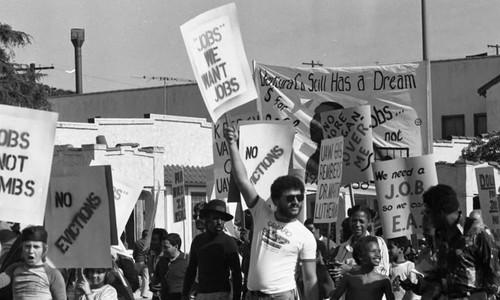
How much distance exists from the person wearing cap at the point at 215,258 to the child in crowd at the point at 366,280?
3.61ft

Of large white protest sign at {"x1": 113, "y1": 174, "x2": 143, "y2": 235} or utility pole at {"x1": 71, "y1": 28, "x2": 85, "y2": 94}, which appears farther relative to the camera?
utility pole at {"x1": 71, "y1": 28, "x2": 85, "y2": 94}

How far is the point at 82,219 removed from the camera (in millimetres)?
10414

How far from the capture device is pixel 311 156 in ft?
68.2

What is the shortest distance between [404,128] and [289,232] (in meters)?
10.2

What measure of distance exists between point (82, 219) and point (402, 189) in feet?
19.2

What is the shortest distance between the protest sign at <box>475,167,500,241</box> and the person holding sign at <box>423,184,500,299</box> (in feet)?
29.8

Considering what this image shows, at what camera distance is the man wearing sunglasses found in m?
9.80

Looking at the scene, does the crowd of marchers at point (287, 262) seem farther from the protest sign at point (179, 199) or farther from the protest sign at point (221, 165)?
the protest sign at point (179, 199)

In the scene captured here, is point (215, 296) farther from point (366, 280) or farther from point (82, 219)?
point (82, 219)

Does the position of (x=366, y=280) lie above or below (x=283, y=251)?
below

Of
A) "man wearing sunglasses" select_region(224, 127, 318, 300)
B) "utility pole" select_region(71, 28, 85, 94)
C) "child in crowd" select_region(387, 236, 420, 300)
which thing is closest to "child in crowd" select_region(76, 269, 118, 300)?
"man wearing sunglasses" select_region(224, 127, 318, 300)

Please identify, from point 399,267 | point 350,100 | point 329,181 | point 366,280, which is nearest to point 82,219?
point 366,280

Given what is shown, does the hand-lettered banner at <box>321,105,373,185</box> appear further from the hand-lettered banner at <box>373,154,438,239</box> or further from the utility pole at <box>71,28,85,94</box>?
the utility pole at <box>71,28,85,94</box>

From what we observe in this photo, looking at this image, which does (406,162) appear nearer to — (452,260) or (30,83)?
(452,260)
